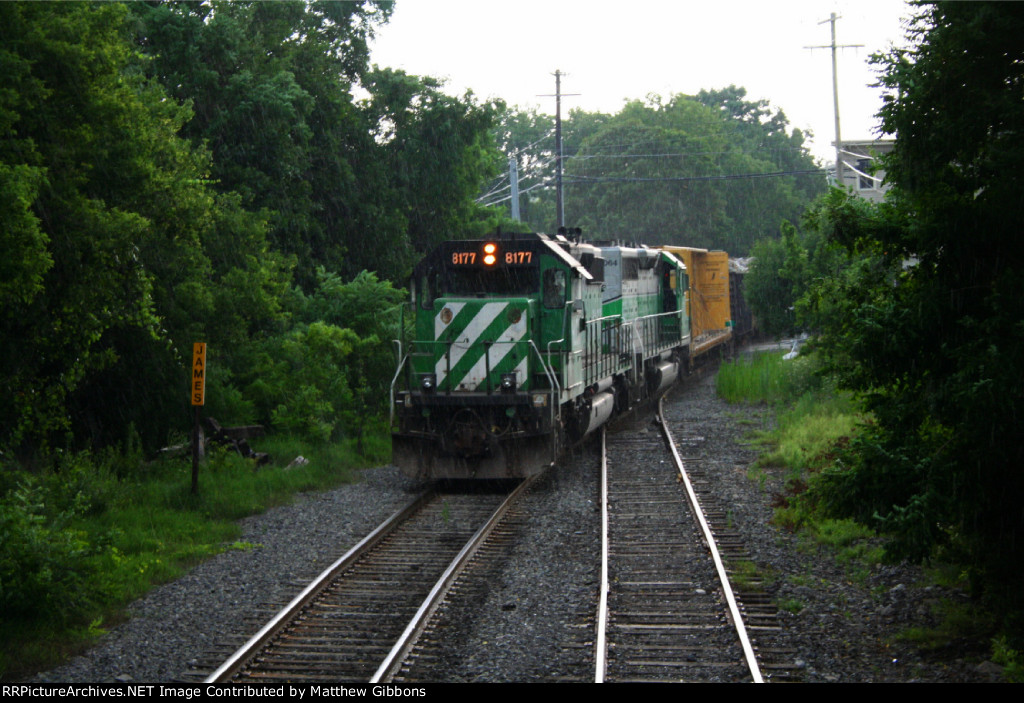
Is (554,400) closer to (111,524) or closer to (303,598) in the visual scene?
(303,598)

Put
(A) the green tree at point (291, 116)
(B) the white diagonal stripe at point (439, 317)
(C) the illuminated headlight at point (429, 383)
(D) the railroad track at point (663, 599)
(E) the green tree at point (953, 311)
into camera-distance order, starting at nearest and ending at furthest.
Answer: (E) the green tree at point (953, 311), (D) the railroad track at point (663, 599), (C) the illuminated headlight at point (429, 383), (B) the white diagonal stripe at point (439, 317), (A) the green tree at point (291, 116)

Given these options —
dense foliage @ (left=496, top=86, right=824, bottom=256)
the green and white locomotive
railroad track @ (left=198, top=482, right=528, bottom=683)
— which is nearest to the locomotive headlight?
the green and white locomotive

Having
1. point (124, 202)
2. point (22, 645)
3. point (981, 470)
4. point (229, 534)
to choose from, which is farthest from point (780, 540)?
point (124, 202)

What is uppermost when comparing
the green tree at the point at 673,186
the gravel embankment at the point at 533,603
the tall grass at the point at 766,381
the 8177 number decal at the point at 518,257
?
the green tree at the point at 673,186

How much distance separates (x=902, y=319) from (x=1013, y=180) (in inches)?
41.7

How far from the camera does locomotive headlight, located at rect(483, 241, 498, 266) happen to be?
12973mm

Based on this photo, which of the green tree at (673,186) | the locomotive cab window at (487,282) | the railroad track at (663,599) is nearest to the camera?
the railroad track at (663,599)

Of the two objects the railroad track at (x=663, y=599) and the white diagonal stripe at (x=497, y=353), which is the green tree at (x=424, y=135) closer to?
the white diagonal stripe at (x=497, y=353)

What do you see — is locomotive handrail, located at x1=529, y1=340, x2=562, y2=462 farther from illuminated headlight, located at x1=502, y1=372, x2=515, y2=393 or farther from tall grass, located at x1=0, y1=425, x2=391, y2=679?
tall grass, located at x1=0, y1=425, x2=391, y2=679

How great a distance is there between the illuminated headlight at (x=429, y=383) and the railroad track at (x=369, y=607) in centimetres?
179

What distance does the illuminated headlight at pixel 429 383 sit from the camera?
40.9 ft

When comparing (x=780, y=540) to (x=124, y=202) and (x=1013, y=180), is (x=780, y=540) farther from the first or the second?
(x=124, y=202)

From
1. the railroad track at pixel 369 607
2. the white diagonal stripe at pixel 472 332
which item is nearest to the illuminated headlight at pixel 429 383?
the white diagonal stripe at pixel 472 332

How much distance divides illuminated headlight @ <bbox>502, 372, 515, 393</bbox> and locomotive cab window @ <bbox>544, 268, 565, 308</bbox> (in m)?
1.29
